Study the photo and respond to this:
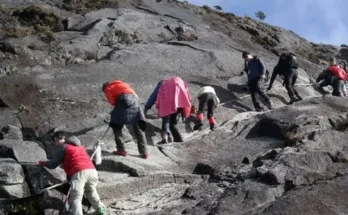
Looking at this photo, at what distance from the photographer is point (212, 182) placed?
12328 mm

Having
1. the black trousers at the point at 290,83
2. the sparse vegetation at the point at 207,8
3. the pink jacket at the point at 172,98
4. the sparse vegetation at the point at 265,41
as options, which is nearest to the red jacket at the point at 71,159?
the pink jacket at the point at 172,98

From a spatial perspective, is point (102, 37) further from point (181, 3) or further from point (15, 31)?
point (181, 3)

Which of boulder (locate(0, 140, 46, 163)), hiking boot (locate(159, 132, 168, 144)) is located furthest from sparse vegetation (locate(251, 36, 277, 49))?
boulder (locate(0, 140, 46, 163))

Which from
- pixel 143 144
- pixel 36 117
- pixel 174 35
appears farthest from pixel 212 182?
pixel 174 35

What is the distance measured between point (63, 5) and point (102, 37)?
7.05m

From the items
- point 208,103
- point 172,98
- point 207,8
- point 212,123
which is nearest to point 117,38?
point 208,103

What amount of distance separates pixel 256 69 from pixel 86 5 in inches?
549

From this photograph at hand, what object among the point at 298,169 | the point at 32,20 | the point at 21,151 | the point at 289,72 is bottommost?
the point at 21,151

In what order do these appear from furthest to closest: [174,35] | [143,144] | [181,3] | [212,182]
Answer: [181,3]
[174,35]
[143,144]
[212,182]

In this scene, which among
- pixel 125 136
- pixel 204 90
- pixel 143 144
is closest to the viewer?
pixel 143 144

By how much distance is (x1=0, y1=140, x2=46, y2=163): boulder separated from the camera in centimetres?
1263

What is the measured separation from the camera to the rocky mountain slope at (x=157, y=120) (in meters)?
11.3

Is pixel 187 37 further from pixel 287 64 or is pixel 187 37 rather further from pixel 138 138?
pixel 138 138

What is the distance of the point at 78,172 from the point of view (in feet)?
36.0
